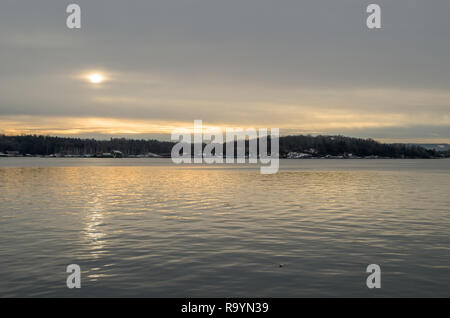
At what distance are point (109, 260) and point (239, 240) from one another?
8511 millimetres

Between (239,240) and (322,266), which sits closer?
(322,266)

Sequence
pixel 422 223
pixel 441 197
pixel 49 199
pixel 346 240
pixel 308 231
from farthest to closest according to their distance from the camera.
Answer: pixel 441 197 → pixel 49 199 → pixel 422 223 → pixel 308 231 → pixel 346 240

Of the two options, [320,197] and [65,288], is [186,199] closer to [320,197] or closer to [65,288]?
[320,197]

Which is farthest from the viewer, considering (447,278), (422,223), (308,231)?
(422,223)

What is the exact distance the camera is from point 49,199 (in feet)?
157

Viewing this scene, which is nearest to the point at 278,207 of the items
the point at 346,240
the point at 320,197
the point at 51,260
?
the point at 320,197


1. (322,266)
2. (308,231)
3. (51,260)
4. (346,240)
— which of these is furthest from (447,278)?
(51,260)

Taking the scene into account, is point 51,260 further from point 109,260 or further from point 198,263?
point 198,263

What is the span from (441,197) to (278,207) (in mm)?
25458

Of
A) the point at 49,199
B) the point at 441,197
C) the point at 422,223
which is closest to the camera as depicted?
the point at 422,223

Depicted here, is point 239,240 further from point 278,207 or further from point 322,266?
point 278,207

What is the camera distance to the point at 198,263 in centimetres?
1966

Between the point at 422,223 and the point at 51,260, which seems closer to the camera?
the point at 51,260

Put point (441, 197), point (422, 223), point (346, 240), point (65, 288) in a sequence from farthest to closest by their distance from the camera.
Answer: point (441, 197), point (422, 223), point (346, 240), point (65, 288)
